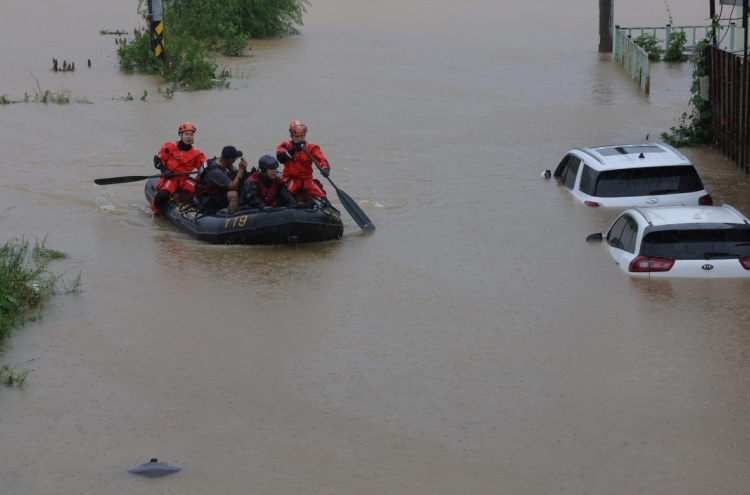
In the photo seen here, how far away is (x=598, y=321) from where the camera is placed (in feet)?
38.5

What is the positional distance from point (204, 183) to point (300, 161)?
138 cm

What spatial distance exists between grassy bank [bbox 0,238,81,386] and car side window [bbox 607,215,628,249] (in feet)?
20.7

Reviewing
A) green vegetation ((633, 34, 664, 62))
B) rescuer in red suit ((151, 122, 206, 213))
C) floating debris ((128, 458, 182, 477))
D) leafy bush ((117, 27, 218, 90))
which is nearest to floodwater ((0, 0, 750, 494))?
floating debris ((128, 458, 182, 477))

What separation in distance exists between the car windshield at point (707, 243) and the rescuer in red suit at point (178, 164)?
723 cm

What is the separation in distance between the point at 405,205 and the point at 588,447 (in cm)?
866

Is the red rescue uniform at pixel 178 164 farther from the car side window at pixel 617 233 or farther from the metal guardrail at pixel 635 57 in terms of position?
the metal guardrail at pixel 635 57

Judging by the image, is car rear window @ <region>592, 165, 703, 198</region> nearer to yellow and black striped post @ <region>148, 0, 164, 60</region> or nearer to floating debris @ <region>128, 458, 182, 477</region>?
floating debris @ <region>128, 458, 182, 477</region>

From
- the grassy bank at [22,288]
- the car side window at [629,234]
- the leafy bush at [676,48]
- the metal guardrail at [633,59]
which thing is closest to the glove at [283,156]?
the grassy bank at [22,288]

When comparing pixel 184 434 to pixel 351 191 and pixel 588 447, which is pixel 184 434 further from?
pixel 351 191

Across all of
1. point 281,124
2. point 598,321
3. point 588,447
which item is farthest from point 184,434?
point 281,124

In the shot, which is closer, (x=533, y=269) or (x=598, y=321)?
(x=598, y=321)

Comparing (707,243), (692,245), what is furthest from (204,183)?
(707,243)

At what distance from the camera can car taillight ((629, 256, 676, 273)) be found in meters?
11.6

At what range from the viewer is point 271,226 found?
47.7ft
